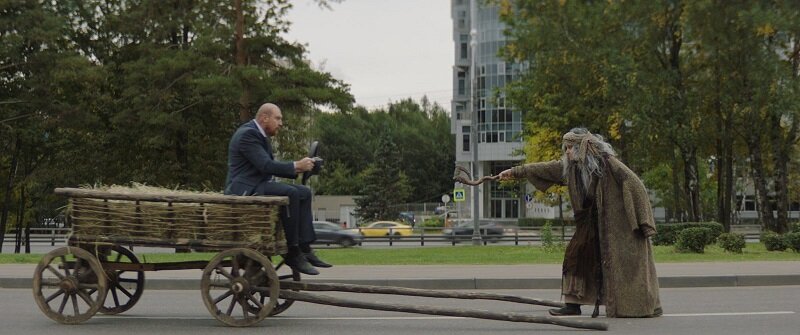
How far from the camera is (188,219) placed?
8.89 m

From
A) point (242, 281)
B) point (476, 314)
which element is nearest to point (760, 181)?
point (476, 314)

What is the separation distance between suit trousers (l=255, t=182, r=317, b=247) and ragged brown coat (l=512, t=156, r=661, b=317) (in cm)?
249

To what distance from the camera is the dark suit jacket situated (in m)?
9.16

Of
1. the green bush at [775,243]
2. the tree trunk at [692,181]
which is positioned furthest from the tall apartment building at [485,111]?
the green bush at [775,243]

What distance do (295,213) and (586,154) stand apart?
8.98ft

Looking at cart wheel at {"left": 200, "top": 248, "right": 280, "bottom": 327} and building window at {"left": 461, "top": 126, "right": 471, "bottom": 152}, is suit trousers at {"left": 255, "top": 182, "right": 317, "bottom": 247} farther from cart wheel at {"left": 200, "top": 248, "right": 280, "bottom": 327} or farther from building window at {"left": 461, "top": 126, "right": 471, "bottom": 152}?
building window at {"left": 461, "top": 126, "right": 471, "bottom": 152}

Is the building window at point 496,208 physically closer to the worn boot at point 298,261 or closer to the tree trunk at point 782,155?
the tree trunk at point 782,155

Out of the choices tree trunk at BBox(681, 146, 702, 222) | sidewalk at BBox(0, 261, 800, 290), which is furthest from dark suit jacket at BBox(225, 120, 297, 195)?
tree trunk at BBox(681, 146, 702, 222)

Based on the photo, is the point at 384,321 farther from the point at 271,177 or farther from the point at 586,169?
the point at 586,169

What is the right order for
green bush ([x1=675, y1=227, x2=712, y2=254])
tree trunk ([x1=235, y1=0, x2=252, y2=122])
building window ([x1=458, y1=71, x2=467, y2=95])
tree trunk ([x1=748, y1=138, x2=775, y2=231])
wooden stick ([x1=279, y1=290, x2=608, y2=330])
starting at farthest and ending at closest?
building window ([x1=458, y1=71, x2=467, y2=95]) → tree trunk ([x1=748, y1=138, x2=775, y2=231]) → tree trunk ([x1=235, y1=0, x2=252, y2=122]) → green bush ([x1=675, y1=227, x2=712, y2=254]) → wooden stick ([x1=279, y1=290, x2=608, y2=330])

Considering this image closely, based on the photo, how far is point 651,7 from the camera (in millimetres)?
35156

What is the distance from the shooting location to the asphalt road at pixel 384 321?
9.01 meters

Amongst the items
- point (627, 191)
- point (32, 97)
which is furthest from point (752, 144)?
point (627, 191)

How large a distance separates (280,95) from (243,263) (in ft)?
77.5
